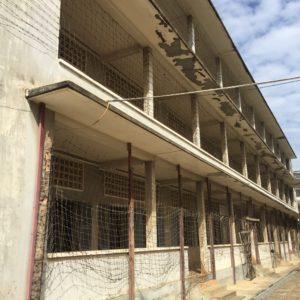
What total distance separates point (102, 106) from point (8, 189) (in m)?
2.05

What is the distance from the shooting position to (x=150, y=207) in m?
10.6

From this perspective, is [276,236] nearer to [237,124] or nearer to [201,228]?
[237,124]

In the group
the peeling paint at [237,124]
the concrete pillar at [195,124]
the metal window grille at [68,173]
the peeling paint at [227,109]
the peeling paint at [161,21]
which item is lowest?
the metal window grille at [68,173]

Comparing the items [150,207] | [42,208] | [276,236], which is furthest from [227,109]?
[276,236]

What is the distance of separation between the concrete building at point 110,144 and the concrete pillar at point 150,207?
1.1 inches

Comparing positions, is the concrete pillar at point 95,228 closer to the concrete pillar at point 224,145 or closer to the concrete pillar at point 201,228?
the concrete pillar at point 201,228

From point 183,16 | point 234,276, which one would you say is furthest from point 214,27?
point 234,276

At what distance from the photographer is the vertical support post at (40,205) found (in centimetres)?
599

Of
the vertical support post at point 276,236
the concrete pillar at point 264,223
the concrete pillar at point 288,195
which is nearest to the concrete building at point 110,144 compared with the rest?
the concrete pillar at point 264,223

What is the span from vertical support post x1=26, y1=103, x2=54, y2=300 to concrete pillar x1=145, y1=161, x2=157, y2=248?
4.32 metres

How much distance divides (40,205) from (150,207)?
4.65 m

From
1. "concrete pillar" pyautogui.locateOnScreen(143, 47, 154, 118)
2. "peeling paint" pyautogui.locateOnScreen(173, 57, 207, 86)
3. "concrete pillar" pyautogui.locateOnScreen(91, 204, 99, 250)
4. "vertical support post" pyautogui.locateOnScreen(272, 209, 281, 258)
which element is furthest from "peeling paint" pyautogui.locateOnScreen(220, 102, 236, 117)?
"vertical support post" pyautogui.locateOnScreen(272, 209, 281, 258)

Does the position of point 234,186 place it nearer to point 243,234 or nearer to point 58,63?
point 243,234

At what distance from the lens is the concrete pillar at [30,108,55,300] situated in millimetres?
6020
